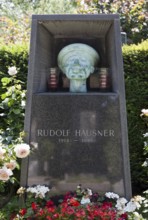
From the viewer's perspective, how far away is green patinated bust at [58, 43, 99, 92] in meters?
3.63

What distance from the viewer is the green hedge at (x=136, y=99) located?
485 cm

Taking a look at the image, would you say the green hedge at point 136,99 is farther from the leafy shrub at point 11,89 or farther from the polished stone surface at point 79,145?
the leafy shrub at point 11,89

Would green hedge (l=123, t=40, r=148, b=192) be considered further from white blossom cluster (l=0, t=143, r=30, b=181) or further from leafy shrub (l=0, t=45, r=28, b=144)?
white blossom cluster (l=0, t=143, r=30, b=181)

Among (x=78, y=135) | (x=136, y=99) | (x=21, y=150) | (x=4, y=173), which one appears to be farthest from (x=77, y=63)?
(x=136, y=99)

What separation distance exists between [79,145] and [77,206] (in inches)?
29.6

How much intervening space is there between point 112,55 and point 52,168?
1496 mm

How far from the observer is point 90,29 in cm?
382

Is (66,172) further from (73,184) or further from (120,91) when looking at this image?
(120,91)

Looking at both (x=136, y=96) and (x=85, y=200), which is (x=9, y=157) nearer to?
(x=85, y=200)

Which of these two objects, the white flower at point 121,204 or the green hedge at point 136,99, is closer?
the white flower at point 121,204

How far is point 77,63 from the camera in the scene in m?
3.61

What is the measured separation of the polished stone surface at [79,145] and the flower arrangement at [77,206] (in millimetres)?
154

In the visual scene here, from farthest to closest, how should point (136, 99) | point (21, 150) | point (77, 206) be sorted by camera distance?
point (136, 99) → point (21, 150) → point (77, 206)

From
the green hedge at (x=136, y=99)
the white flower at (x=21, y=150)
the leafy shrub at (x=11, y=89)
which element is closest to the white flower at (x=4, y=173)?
the white flower at (x=21, y=150)
